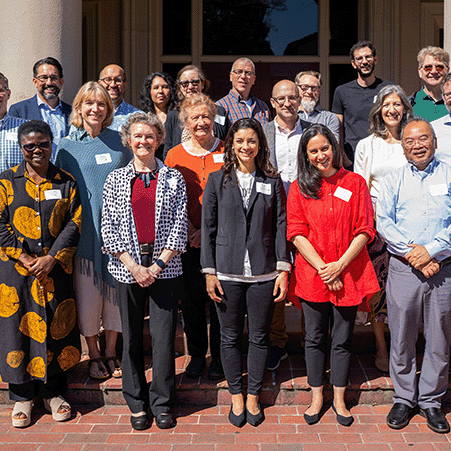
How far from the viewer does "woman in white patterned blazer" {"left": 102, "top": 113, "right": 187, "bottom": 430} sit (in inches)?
144

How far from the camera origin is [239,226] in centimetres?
369

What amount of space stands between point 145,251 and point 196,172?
77 centimetres

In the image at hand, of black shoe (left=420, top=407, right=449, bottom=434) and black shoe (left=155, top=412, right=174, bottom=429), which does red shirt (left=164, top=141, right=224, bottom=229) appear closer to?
black shoe (left=155, top=412, right=174, bottom=429)

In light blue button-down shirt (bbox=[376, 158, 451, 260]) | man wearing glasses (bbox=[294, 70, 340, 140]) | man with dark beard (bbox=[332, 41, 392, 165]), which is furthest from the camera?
man with dark beard (bbox=[332, 41, 392, 165])

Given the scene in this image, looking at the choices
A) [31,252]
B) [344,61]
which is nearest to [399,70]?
[344,61]

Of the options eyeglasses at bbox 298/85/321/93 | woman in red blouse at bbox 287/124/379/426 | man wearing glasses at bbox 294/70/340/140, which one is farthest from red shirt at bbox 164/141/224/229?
eyeglasses at bbox 298/85/321/93

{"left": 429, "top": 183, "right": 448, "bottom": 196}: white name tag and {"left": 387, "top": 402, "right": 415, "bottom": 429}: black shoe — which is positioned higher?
{"left": 429, "top": 183, "right": 448, "bottom": 196}: white name tag

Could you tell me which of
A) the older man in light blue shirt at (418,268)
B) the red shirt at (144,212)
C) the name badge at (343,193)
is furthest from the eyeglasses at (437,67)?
the red shirt at (144,212)

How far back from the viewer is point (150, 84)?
5.19 m

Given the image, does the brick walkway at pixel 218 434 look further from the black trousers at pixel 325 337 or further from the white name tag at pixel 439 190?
the white name tag at pixel 439 190

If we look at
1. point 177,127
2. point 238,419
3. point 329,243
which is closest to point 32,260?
point 177,127

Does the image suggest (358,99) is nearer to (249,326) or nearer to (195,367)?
(249,326)

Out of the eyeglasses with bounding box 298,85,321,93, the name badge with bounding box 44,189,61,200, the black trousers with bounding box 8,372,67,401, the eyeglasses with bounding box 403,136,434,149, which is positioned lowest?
the black trousers with bounding box 8,372,67,401

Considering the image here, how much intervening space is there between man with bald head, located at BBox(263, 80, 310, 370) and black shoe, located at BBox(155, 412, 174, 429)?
3.00 ft
